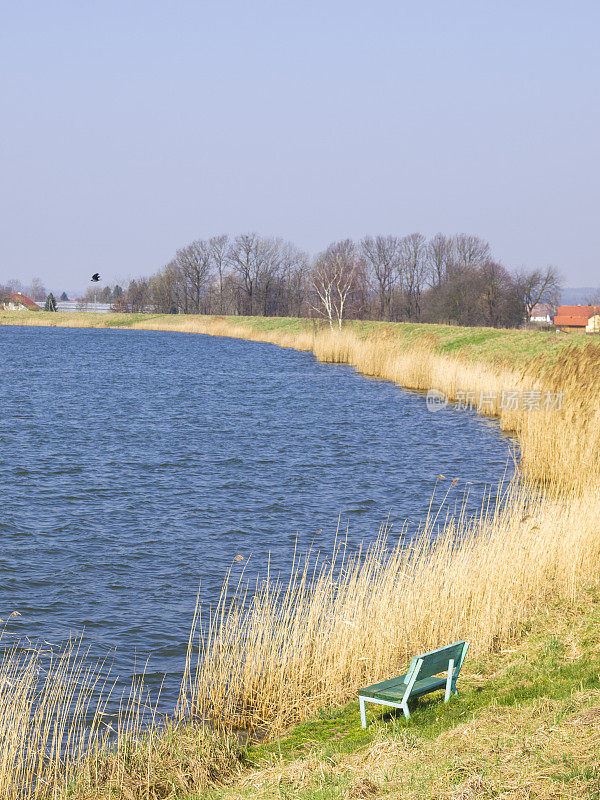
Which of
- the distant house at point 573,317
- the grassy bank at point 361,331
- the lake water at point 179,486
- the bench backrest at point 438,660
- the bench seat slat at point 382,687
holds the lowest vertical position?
the lake water at point 179,486

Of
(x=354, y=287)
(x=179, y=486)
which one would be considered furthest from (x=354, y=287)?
(x=179, y=486)

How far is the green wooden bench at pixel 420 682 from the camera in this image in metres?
6.27

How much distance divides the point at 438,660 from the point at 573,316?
119 m

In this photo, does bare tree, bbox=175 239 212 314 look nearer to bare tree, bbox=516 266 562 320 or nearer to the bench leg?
bare tree, bbox=516 266 562 320

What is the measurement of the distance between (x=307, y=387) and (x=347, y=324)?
29.6m

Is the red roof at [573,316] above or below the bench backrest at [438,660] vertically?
above

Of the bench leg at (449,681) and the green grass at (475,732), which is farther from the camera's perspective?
the bench leg at (449,681)

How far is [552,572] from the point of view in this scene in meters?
9.13

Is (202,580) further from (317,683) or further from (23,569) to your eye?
(317,683)

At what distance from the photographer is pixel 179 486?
16344 millimetres

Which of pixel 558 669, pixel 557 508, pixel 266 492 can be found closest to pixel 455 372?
pixel 266 492

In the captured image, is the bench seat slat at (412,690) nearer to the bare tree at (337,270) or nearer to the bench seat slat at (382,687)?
the bench seat slat at (382,687)

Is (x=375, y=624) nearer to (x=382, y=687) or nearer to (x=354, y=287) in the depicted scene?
(x=382, y=687)

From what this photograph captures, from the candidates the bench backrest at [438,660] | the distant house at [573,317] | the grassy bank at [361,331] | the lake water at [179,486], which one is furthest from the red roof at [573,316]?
the bench backrest at [438,660]
